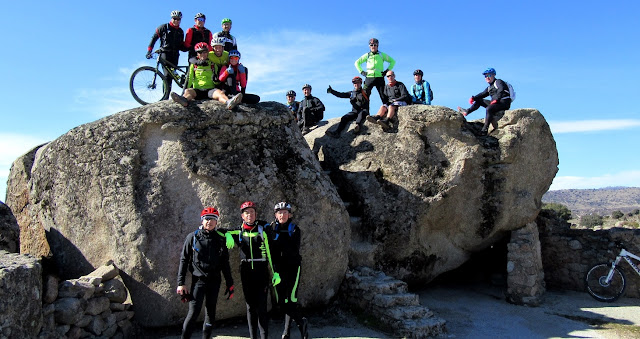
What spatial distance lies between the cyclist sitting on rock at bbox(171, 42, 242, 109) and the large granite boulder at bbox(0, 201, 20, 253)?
339cm

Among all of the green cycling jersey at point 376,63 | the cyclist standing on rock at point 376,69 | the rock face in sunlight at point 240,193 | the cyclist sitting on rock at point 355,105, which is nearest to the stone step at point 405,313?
the rock face in sunlight at point 240,193

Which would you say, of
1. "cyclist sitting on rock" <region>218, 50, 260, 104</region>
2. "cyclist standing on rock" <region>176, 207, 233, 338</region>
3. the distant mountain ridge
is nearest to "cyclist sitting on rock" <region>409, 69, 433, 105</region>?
"cyclist sitting on rock" <region>218, 50, 260, 104</region>

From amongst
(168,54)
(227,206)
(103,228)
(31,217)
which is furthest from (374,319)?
(168,54)

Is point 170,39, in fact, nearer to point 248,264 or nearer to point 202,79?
point 202,79

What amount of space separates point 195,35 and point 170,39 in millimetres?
540

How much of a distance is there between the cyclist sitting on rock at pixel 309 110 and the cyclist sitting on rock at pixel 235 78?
493 cm

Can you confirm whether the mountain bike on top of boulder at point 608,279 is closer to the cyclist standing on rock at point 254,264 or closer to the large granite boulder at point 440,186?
the large granite boulder at point 440,186

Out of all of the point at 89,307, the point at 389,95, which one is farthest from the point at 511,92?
the point at 89,307

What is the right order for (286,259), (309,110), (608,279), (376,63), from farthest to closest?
1. (309,110)
2. (376,63)
3. (608,279)
4. (286,259)

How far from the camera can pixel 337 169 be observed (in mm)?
11789

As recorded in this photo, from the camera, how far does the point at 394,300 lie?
8.61 metres

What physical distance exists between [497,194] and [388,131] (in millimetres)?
2776

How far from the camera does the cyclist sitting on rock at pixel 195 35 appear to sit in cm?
1085

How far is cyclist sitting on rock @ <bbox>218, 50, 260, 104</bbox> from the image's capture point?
30.0ft
